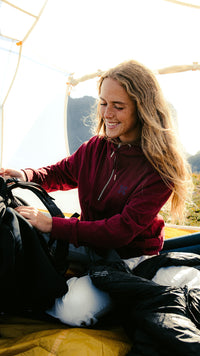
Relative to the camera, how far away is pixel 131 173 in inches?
46.2

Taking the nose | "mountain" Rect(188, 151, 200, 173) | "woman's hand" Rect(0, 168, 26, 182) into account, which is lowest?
"woman's hand" Rect(0, 168, 26, 182)

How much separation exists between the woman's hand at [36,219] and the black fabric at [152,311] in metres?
0.20

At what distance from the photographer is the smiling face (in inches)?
44.3

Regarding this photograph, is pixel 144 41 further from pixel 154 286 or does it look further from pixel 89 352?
pixel 89 352

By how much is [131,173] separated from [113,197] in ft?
0.37

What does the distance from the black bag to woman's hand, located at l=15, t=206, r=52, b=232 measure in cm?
3

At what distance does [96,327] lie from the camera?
37.9 inches

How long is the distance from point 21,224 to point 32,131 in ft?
8.90

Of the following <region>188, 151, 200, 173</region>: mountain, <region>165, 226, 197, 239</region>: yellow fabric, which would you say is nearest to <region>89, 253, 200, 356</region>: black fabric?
<region>165, 226, 197, 239</region>: yellow fabric

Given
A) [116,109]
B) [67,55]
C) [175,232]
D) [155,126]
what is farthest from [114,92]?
[67,55]

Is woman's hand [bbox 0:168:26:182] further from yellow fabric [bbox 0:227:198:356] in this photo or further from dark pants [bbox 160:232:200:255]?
dark pants [bbox 160:232:200:255]

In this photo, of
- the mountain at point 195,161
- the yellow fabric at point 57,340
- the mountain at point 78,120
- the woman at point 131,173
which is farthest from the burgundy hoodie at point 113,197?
the mountain at point 78,120

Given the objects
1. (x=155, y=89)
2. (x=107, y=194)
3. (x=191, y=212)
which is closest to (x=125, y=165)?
(x=107, y=194)

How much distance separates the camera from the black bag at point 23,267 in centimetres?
80
